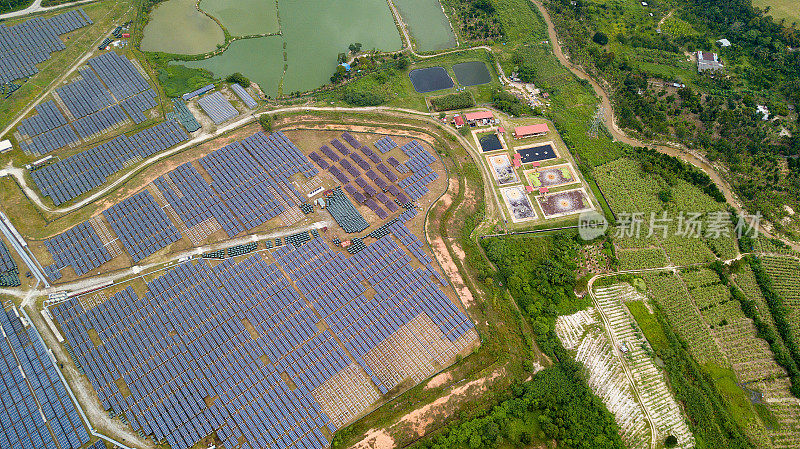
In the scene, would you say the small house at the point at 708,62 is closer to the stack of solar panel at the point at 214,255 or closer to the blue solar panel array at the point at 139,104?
the stack of solar panel at the point at 214,255

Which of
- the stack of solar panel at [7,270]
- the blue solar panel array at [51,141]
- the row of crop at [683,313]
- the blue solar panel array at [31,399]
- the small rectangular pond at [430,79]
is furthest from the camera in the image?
the small rectangular pond at [430,79]

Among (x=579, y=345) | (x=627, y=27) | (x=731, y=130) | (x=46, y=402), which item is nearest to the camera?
(x=46, y=402)

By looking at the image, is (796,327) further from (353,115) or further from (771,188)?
(353,115)

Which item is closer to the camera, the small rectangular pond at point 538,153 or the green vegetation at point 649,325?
the green vegetation at point 649,325

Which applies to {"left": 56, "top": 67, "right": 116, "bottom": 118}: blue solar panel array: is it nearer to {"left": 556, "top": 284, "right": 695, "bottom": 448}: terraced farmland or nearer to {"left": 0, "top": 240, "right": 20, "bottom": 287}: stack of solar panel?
{"left": 0, "top": 240, "right": 20, "bottom": 287}: stack of solar panel

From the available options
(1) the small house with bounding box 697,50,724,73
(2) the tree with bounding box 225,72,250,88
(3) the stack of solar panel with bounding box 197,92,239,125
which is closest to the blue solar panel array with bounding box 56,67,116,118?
(3) the stack of solar panel with bounding box 197,92,239,125

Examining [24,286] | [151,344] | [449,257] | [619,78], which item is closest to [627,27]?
[619,78]

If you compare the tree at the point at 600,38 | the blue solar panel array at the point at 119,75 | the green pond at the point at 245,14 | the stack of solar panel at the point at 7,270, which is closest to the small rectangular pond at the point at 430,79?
the green pond at the point at 245,14
